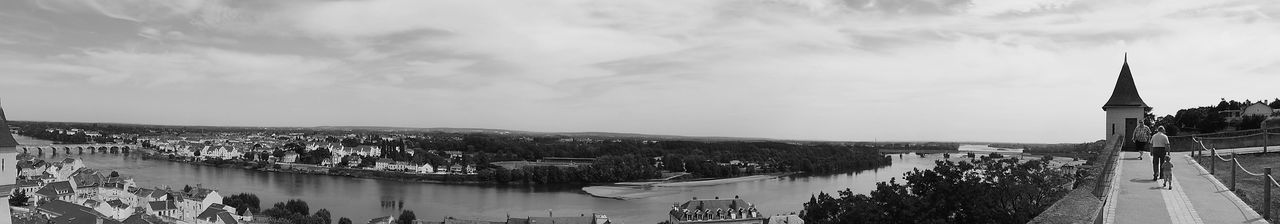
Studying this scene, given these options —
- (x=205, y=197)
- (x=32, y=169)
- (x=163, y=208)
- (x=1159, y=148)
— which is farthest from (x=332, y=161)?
(x=1159, y=148)

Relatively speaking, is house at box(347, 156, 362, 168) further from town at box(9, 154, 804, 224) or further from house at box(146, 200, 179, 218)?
house at box(146, 200, 179, 218)

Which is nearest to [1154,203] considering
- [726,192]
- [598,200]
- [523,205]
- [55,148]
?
[523,205]

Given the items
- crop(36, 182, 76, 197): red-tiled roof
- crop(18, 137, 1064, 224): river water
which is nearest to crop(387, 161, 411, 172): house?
crop(18, 137, 1064, 224): river water

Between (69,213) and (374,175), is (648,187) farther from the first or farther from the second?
(69,213)

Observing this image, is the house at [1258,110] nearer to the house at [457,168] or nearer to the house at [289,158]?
the house at [457,168]

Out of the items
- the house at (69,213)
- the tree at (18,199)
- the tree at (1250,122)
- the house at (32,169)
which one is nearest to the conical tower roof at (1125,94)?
the tree at (1250,122)

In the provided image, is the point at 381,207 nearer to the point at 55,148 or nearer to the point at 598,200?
the point at 598,200
